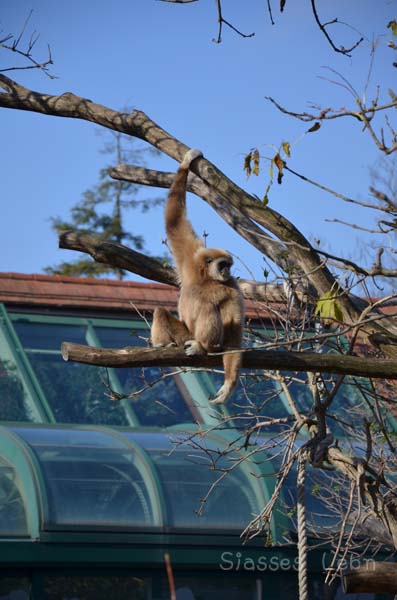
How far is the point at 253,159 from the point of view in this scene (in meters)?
6.17

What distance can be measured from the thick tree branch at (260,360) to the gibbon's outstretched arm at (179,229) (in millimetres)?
2405

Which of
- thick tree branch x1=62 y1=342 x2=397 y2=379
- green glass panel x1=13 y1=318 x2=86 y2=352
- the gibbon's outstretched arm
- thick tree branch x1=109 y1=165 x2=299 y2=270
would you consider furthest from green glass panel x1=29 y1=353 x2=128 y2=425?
thick tree branch x1=62 y1=342 x2=397 y2=379

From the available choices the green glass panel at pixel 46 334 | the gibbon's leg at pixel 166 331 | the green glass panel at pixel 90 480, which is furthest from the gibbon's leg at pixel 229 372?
the green glass panel at pixel 46 334

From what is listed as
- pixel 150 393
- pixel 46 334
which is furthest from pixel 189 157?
pixel 46 334

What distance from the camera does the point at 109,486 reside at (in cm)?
1046

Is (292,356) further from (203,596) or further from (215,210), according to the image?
(203,596)

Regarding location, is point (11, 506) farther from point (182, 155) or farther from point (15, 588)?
point (182, 155)

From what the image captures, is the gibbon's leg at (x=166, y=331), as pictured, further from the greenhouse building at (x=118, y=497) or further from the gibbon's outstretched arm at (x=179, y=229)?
the greenhouse building at (x=118, y=497)

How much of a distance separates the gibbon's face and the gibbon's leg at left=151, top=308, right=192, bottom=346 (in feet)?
1.58

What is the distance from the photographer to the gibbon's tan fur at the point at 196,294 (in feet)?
23.6

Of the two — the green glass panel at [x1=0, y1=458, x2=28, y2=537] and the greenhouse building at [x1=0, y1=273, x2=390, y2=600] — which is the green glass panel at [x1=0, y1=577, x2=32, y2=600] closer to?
the greenhouse building at [x1=0, y1=273, x2=390, y2=600]

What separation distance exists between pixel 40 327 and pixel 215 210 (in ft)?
20.2

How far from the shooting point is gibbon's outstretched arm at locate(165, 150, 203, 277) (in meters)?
7.54

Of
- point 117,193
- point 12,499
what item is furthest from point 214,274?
point 117,193
